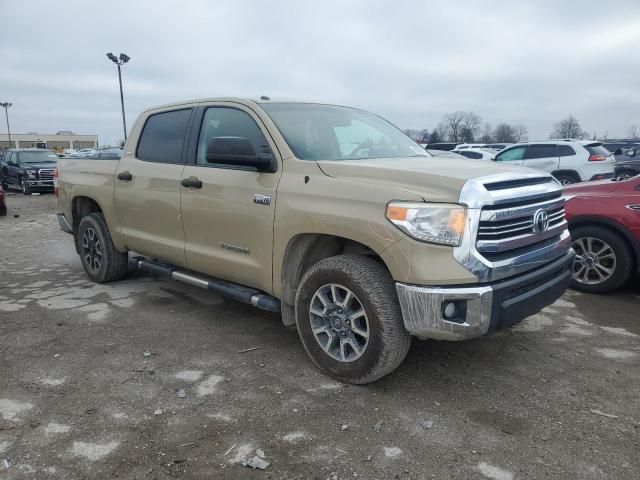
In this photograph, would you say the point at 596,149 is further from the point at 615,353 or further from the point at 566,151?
the point at 615,353

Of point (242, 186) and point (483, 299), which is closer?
point (483, 299)

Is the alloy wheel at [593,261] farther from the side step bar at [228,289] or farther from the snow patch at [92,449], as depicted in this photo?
the snow patch at [92,449]

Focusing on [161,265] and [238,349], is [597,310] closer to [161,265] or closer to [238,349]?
[238,349]

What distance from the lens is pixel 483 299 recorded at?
9.14 feet

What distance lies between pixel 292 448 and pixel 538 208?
2100mm

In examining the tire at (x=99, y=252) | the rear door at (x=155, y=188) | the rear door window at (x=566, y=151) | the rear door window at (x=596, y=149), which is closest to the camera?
the rear door at (x=155, y=188)

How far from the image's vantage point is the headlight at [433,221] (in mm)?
2807

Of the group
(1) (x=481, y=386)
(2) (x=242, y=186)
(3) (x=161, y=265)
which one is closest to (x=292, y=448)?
(1) (x=481, y=386)

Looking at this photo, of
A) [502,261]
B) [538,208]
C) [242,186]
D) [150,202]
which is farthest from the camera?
[150,202]

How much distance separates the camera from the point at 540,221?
3.23 m

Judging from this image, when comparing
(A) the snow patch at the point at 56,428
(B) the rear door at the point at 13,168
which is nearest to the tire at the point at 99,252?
(A) the snow patch at the point at 56,428

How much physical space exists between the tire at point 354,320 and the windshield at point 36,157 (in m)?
19.3

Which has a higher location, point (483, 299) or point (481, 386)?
point (483, 299)

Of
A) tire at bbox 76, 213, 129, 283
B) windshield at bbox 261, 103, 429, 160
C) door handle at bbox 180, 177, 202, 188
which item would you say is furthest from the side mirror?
tire at bbox 76, 213, 129, 283
